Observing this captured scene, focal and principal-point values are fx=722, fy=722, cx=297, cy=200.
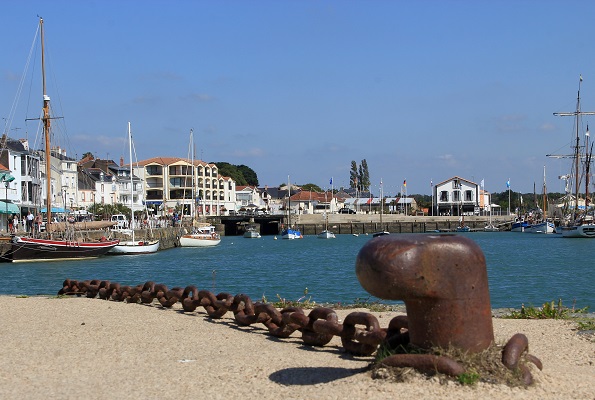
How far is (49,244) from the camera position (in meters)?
46.2

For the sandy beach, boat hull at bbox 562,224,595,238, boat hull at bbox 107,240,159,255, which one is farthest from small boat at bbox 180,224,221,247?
the sandy beach

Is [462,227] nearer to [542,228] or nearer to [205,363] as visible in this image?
[542,228]

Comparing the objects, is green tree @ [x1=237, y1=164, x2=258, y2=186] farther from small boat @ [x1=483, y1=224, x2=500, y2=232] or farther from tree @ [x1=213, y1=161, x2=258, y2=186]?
small boat @ [x1=483, y1=224, x2=500, y2=232]

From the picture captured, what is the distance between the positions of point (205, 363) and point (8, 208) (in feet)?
174

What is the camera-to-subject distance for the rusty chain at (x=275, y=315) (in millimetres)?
7477

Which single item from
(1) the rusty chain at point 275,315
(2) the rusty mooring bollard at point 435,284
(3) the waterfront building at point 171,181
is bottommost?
(1) the rusty chain at point 275,315

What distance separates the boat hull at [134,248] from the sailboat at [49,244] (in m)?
0.92

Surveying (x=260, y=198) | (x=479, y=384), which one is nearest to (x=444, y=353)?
(x=479, y=384)

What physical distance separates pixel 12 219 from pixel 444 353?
5786cm

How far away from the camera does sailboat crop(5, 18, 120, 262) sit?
45.3m

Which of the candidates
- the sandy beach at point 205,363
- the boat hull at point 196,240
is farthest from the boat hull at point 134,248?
the sandy beach at point 205,363

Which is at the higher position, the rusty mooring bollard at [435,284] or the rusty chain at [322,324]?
the rusty mooring bollard at [435,284]

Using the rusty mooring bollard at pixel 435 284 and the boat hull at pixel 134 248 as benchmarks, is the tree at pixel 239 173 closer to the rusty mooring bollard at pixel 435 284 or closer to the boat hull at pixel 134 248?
the boat hull at pixel 134 248

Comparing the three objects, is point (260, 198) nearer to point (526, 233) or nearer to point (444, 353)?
point (526, 233)
